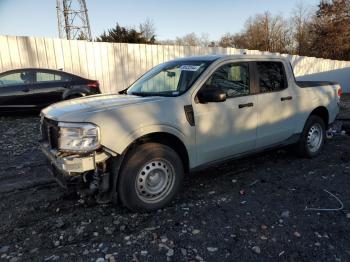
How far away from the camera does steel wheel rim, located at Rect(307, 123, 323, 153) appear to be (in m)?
5.63

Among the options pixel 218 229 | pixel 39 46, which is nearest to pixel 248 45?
A: pixel 39 46

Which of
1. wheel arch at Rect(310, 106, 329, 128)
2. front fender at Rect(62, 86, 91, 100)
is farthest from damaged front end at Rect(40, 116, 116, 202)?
front fender at Rect(62, 86, 91, 100)

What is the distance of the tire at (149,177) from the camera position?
341 centimetres

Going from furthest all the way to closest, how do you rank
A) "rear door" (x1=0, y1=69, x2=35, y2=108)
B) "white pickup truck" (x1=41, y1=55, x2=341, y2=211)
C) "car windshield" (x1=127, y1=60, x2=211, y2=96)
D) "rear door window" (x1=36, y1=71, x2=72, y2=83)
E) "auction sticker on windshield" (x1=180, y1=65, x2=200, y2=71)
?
"rear door window" (x1=36, y1=71, x2=72, y2=83), "rear door" (x1=0, y1=69, x2=35, y2=108), "auction sticker on windshield" (x1=180, y1=65, x2=200, y2=71), "car windshield" (x1=127, y1=60, x2=211, y2=96), "white pickup truck" (x1=41, y1=55, x2=341, y2=211)

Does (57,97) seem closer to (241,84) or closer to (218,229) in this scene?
(241,84)

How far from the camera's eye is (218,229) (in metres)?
3.29

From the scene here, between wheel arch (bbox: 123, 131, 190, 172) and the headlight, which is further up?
the headlight

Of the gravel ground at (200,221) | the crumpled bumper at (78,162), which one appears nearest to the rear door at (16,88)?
the gravel ground at (200,221)

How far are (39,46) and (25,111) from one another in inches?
119

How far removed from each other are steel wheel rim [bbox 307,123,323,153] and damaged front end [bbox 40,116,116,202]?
3.91 metres

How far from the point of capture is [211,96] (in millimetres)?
3775

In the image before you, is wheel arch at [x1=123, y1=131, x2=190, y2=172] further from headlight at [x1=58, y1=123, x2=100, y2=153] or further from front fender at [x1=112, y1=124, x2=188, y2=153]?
headlight at [x1=58, y1=123, x2=100, y2=153]

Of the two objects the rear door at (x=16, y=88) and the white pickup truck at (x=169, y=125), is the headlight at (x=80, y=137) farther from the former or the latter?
the rear door at (x=16, y=88)

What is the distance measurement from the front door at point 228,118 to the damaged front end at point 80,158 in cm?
126
